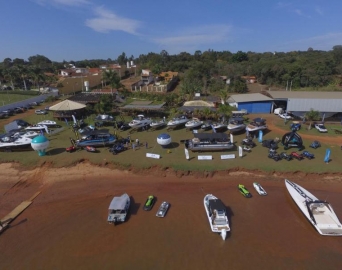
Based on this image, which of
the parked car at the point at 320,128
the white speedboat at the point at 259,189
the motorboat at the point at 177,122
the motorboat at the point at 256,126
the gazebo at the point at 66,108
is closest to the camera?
the white speedboat at the point at 259,189

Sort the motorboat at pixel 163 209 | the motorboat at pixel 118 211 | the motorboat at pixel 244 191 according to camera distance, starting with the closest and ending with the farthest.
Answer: the motorboat at pixel 118 211 < the motorboat at pixel 163 209 < the motorboat at pixel 244 191

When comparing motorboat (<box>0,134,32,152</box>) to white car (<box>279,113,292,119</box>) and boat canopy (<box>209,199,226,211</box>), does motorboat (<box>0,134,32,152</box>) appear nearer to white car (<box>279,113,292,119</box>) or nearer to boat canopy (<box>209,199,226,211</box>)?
boat canopy (<box>209,199,226,211</box>)

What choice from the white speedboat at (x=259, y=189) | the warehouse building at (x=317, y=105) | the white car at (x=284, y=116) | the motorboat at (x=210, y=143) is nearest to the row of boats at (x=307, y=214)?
the white speedboat at (x=259, y=189)

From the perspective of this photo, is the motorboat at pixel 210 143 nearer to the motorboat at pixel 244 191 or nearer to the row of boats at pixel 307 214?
the motorboat at pixel 244 191

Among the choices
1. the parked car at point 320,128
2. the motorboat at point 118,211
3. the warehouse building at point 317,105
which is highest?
the warehouse building at point 317,105

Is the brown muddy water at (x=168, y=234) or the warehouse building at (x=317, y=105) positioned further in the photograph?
the warehouse building at (x=317, y=105)

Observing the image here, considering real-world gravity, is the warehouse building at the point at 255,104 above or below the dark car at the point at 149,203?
above
